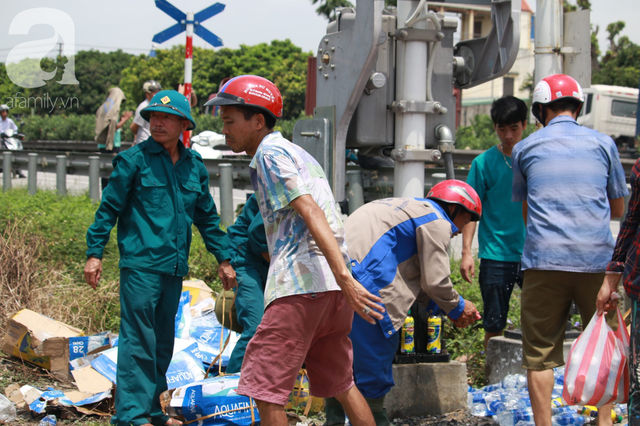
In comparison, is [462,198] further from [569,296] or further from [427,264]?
[569,296]

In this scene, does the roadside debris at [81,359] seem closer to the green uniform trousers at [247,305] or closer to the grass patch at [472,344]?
the green uniform trousers at [247,305]

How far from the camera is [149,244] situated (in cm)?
388

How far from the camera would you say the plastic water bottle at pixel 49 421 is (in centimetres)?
396

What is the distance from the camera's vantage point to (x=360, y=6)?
4234 millimetres

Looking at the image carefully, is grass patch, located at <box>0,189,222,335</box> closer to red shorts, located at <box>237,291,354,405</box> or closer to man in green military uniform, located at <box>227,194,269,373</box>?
man in green military uniform, located at <box>227,194,269,373</box>

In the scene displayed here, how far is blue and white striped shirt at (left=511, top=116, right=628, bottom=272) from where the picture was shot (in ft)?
11.6

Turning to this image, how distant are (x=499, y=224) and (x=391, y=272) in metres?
1.58

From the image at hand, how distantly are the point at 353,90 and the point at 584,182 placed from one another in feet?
5.03

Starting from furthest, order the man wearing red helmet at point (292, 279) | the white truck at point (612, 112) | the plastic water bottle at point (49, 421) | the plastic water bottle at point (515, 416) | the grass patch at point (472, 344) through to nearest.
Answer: the white truck at point (612, 112)
the grass patch at point (472, 344)
the plastic water bottle at point (515, 416)
the plastic water bottle at point (49, 421)
the man wearing red helmet at point (292, 279)

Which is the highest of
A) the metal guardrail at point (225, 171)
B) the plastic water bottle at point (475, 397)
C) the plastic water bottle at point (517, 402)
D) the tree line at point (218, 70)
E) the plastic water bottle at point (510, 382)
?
the tree line at point (218, 70)

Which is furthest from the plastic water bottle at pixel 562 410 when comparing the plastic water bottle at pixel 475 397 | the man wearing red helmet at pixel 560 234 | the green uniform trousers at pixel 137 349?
the green uniform trousers at pixel 137 349

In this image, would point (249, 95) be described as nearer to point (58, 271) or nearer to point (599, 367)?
point (599, 367)

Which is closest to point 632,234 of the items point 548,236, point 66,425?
point 548,236

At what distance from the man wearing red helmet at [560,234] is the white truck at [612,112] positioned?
99.7 ft
